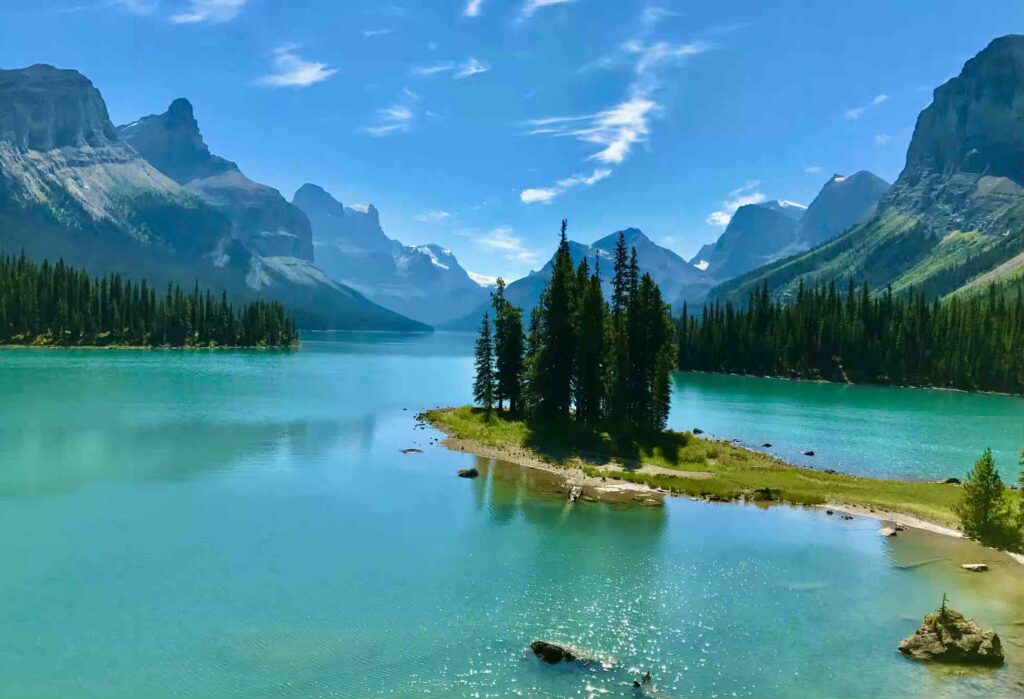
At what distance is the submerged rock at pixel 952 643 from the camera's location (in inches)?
1021

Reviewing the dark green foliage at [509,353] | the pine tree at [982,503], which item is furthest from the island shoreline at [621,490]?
the dark green foliage at [509,353]

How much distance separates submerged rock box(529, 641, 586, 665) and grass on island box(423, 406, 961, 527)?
3182cm

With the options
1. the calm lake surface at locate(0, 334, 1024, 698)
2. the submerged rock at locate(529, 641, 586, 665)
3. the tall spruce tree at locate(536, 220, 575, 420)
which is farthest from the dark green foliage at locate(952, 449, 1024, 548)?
the tall spruce tree at locate(536, 220, 575, 420)

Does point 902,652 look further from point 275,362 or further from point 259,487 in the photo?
point 275,362

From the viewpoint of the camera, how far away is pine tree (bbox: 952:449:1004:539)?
39406 mm

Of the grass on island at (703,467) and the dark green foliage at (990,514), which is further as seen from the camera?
the grass on island at (703,467)

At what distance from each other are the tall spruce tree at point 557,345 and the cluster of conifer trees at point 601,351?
123 millimetres

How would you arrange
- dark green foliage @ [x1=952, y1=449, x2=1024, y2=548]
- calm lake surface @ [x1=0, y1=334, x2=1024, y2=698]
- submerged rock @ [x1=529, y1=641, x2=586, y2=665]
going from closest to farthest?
calm lake surface @ [x1=0, y1=334, x2=1024, y2=698]
submerged rock @ [x1=529, y1=641, x2=586, y2=665]
dark green foliage @ [x1=952, y1=449, x2=1024, y2=548]

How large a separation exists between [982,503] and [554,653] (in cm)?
3050

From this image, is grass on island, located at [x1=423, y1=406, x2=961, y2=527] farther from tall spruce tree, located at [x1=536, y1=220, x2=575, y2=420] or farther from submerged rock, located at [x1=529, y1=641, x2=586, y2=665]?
submerged rock, located at [x1=529, y1=641, x2=586, y2=665]

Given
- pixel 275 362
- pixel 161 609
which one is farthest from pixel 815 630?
pixel 275 362

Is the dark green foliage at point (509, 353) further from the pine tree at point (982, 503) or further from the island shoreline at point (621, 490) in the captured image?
the pine tree at point (982, 503)

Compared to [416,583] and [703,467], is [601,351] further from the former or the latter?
[416,583]

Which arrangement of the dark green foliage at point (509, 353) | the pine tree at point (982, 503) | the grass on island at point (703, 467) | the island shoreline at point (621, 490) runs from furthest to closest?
the dark green foliage at point (509, 353)
the grass on island at point (703, 467)
the island shoreline at point (621, 490)
the pine tree at point (982, 503)
